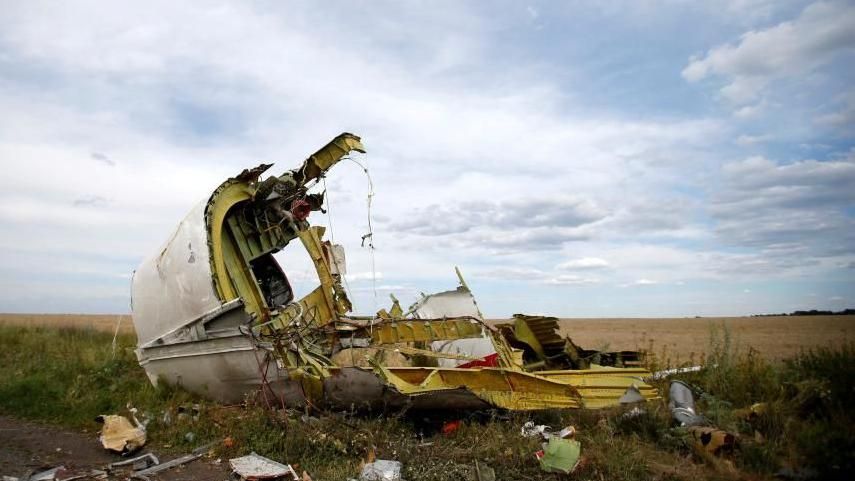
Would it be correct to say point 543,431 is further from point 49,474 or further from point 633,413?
point 49,474

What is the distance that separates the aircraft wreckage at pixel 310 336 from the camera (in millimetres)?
6781

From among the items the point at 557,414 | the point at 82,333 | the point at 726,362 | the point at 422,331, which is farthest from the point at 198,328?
the point at 82,333

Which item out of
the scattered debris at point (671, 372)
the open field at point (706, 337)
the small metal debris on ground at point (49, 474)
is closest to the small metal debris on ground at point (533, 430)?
the scattered debris at point (671, 372)

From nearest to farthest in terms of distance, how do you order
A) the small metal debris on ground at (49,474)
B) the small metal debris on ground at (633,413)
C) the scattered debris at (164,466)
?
the small metal debris on ground at (49,474), the scattered debris at (164,466), the small metal debris on ground at (633,413)

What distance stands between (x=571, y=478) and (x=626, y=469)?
55cm

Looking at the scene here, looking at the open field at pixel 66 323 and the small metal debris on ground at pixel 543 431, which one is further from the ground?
the open field at pixel 66 323

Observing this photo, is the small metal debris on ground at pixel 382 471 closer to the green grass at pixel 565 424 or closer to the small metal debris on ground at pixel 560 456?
the green grass at pixel 565 424

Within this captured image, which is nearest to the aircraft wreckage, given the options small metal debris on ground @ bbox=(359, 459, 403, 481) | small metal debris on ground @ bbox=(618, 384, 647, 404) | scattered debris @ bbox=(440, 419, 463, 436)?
small metal debris on ground @ bbox=(618, 384, 647, 404)

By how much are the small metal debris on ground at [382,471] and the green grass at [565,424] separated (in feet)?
0.46

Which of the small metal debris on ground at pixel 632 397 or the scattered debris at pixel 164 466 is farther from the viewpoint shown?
the small metal debris on ground at pixel 632 397

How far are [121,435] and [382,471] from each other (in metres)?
3.82

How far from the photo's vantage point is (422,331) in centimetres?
801

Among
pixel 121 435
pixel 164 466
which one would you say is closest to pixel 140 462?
pixel 164 466

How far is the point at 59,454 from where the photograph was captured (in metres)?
7.06
